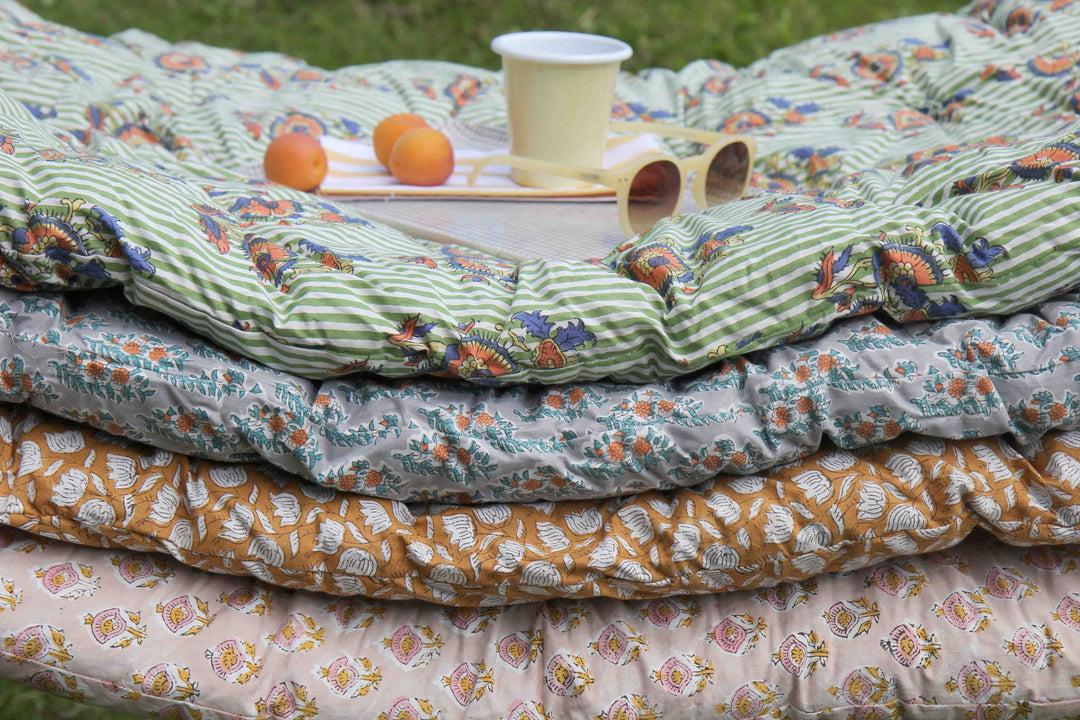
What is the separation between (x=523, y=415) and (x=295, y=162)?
680 millimetres

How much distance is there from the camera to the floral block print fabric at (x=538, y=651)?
90 cm

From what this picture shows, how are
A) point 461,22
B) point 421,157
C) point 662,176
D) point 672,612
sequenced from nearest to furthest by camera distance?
1. point 672,612
2. point 662,176
3. point 421,157
4. point 461,22

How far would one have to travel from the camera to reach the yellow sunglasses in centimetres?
128

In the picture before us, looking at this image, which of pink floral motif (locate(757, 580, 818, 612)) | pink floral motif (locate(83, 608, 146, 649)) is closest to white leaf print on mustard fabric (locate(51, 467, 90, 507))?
pink floral motif (locate(83, 608, 146, 649))

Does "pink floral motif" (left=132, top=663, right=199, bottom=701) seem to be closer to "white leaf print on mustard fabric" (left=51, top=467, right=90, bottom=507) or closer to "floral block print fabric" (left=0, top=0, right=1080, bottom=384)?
"white leaf print on mustard fabric" (left=51, top=467, right=90, bottom=507)

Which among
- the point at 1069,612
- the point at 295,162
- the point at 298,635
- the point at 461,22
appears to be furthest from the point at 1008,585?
the point at 461,22

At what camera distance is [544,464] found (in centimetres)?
87

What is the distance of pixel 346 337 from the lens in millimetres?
865

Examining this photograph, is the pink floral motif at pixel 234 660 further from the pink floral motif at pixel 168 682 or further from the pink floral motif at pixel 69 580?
the pink floral motif at pixel 69 580

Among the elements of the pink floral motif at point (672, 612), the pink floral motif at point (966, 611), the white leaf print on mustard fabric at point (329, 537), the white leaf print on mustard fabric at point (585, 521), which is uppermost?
the white leaf print on mustard fabric at point (585, 521)

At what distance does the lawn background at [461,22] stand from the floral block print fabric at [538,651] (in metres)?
2.56

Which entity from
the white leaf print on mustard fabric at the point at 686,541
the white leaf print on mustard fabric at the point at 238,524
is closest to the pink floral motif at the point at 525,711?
the white leaf print on mustard fabric at the point at 686,541

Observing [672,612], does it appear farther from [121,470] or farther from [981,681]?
[121,470]

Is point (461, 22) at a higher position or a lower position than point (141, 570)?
lower
